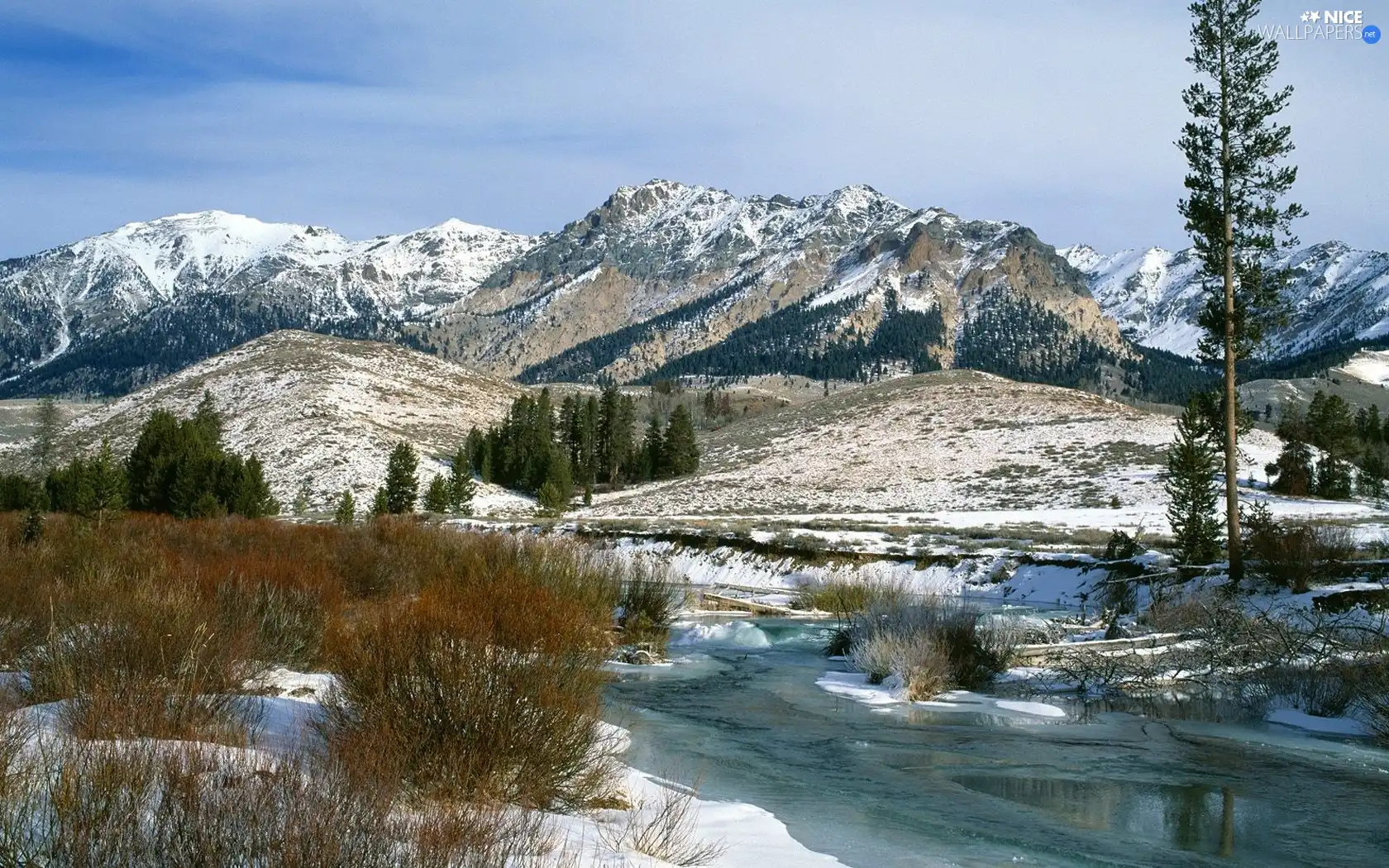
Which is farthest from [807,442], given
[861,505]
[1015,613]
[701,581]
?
[1015,613]

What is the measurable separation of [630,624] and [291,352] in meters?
114

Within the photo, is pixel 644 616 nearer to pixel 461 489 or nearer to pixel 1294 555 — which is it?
pixel 1294 555

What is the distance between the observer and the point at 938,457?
86.1 metres

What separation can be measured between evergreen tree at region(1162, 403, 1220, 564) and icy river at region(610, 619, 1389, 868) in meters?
13.6

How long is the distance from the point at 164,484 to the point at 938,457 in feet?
198

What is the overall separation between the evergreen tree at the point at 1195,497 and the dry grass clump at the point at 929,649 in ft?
33.8

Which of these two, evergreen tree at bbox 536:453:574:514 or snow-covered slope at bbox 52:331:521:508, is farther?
snow-covered slope at bbox 52:331:521:508

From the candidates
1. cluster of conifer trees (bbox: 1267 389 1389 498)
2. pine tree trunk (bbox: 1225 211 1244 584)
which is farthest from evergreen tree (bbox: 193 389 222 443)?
cluster of conifer trees (bbox: 1267 389 1389 498)

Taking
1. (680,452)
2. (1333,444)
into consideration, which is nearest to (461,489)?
(680,452)

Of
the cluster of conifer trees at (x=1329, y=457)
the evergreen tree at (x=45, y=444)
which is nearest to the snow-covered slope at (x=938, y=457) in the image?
the cluster of conifer trees at (x=1329, y=457)

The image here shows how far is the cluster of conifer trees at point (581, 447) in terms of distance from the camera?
90375mm

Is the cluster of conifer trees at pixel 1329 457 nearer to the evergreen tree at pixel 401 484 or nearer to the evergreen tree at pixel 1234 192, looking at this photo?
the evergreen tree at pixel 1234 192

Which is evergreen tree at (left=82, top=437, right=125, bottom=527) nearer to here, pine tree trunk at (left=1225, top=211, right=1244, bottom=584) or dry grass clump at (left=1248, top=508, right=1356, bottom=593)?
pine tree trunk at (left=1225, top=211, right=1244, bottom=584)

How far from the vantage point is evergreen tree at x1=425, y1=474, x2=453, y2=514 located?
64875 millimetres
